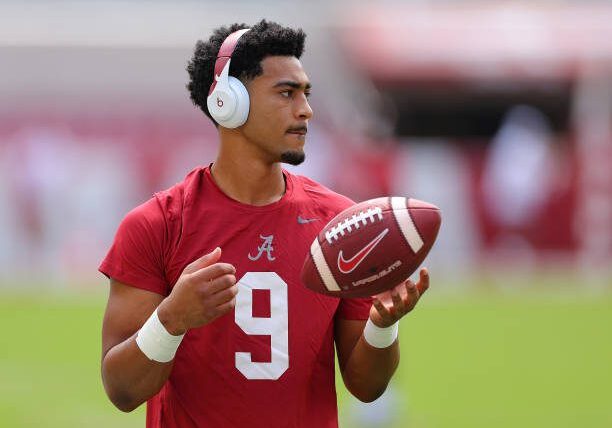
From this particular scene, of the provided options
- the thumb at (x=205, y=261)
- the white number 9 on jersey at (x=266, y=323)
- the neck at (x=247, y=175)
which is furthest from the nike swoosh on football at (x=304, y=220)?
the thumb at (x=205, y=261)

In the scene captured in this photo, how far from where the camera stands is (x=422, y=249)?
13.0 ft

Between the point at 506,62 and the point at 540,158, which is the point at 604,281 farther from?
the point at 506,62

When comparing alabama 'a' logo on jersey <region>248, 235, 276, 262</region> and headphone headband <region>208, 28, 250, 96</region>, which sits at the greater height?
headphone headband <region>208, 28, 250, 96</region>

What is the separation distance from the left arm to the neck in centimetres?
50

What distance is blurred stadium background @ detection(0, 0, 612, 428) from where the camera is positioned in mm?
11516

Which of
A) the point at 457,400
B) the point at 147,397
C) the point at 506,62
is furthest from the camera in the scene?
the point at 506,62

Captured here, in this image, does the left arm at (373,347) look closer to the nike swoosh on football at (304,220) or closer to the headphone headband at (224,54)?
the nike swoosh on football at (304,220)

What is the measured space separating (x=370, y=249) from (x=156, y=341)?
2.29 feet

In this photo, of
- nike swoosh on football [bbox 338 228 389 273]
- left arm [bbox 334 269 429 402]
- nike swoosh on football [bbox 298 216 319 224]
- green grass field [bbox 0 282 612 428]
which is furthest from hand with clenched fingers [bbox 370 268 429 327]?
green grass field [bbox 0 282 612 428]

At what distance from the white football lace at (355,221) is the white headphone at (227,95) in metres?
0.51

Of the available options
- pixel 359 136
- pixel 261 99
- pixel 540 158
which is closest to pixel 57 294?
pixel 359 136

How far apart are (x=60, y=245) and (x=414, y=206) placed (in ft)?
48.1

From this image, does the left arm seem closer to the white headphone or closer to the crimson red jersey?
the crimson red jersey

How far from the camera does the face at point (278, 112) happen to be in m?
4.13
